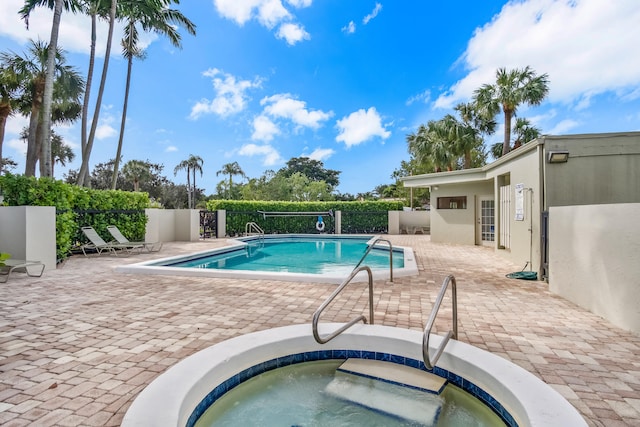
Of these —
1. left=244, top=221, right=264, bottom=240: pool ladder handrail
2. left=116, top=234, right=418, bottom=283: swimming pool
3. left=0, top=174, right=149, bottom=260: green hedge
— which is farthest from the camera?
left=244, top=221, right=264, bottom=240: pool ladder handrail

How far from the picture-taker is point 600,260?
14.9 ft

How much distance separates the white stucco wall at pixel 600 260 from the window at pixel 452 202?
813 centimetres

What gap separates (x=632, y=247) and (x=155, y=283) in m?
7.32

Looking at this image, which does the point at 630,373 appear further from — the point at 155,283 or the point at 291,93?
the point at 291,93

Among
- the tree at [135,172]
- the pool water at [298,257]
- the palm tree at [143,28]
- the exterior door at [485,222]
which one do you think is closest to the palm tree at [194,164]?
the tree at [135,172]

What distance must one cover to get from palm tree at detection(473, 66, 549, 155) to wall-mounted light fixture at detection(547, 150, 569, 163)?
48.1 feet

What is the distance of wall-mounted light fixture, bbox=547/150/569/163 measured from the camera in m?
6.73

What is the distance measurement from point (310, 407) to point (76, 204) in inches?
424

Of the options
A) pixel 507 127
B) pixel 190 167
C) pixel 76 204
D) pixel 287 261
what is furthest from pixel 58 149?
pixel 507 127

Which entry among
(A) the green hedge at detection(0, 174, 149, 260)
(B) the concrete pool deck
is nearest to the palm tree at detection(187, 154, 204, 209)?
(A) the green hedge at detection(0, 174, 149, 260)

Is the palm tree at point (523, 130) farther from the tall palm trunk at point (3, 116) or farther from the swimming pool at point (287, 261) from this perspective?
the tall palm trunk at point (3, 116)

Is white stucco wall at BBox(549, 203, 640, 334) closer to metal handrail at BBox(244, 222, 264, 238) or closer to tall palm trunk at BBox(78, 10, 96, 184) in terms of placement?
metal handrail at BBox(244, 222, 264, 238)

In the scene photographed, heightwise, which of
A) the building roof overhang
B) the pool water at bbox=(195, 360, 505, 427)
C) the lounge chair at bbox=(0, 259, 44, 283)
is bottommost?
the pool water at bbox=(195, 360, 505, 427)

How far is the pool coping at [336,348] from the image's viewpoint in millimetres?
2160
